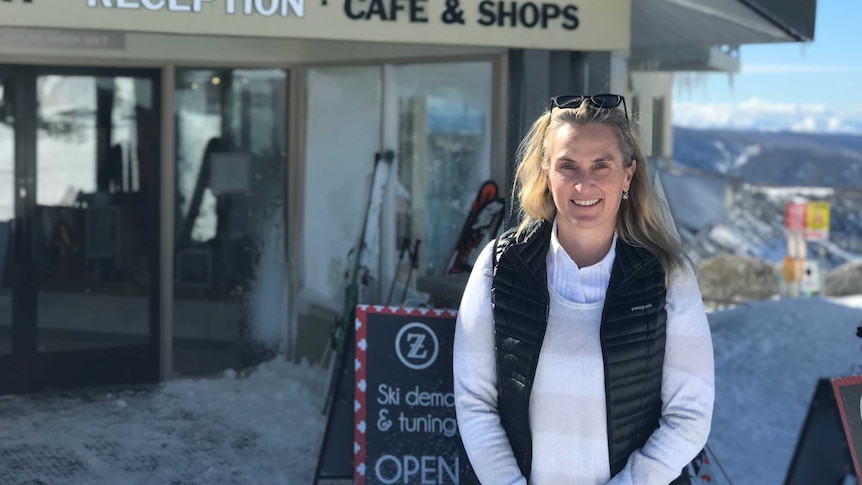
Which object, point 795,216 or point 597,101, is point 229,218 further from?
point 795,216

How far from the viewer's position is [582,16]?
5.49 meters

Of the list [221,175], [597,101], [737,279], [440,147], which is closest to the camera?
[597,101]

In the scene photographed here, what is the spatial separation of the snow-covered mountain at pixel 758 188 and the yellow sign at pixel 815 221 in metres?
1.04

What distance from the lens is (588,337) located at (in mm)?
2686

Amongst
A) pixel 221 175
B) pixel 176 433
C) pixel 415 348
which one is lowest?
pixel 176 433

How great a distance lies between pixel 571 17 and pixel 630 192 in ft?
9.23

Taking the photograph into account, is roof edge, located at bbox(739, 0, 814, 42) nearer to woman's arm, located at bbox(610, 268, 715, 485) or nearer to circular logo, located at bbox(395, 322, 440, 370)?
circular logo, located at bbox(395, 322, 440, 370)

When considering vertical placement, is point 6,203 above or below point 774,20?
below

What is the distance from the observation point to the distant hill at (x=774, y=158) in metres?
56.6

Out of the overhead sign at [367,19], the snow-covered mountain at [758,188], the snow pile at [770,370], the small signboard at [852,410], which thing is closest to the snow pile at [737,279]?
the snow-covered mountain at [758,188]

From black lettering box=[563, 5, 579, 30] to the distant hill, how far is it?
5182cm

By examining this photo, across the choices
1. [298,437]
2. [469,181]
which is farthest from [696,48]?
[298,437]

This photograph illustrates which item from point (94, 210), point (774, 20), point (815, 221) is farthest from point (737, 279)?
point (94, 210)

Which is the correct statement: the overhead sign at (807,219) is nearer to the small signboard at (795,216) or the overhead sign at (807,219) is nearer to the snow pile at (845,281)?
the small signboard at (795,216)
